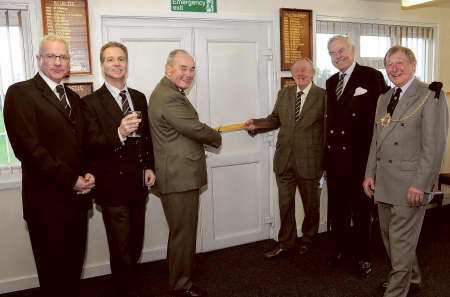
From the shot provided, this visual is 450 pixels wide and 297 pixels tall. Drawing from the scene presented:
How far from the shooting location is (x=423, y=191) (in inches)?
87.8

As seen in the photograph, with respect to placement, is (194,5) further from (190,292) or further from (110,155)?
(190,292)

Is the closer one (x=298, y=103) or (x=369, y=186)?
(x=369, y=186)

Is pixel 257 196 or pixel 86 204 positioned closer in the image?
pixel 86 204

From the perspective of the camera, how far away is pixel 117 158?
8.07ft

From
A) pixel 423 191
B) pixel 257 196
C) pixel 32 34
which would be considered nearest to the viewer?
pixel 423 191

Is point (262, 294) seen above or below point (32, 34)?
below

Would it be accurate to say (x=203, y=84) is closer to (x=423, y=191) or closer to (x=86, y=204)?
(x=86, y=204)

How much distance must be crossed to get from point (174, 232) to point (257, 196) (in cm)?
134

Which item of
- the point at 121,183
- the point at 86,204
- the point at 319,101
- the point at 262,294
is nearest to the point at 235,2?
the point at 319,101

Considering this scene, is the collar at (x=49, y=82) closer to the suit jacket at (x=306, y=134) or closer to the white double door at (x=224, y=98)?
the white double door at (x=224, y=98)

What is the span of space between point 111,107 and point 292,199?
66.8 inches

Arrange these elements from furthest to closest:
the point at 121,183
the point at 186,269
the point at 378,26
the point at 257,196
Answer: the point at 378,26 < the point at 257,196 < the point at 186,269 < the point at 121,183

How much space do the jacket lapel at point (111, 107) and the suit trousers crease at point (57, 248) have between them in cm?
59

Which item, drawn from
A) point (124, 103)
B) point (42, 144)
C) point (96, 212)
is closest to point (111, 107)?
point (124, 103)
